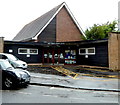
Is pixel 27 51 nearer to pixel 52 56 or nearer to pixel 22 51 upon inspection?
pixel 22 51

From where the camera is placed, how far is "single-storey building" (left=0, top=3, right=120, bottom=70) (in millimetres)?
15594

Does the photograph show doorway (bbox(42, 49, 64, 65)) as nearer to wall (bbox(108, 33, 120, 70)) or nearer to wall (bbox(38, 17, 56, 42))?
wall (bbox(38, 17, 56, 42))

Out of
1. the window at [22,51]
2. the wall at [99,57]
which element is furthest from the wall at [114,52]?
the window at [22,51]

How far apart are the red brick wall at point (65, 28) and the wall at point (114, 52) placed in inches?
449

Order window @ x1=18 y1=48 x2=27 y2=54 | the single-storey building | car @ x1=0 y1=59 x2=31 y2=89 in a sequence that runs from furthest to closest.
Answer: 1. window @ x1=18 y1=48 x2=27 y2=54
2. the single-storey building
3. car @ x1=0 y1=59 x2=31 y2=89

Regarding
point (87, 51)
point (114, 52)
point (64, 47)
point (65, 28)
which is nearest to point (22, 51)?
point (64, 47)

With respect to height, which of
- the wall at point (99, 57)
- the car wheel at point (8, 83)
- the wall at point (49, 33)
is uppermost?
the wall at point (49, 33)

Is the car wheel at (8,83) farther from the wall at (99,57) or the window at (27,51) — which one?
the window at (27,51)

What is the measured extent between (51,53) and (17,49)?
4818mm

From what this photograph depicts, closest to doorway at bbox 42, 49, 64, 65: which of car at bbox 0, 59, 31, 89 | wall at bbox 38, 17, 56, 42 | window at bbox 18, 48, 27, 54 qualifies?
window at bbox 18, 48, 27, 54

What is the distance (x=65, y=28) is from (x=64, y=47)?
643 centimetres

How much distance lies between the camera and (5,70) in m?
8.00

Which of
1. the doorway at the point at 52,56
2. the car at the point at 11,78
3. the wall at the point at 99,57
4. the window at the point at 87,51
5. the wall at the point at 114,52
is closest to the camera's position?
the car at the point at 11,78

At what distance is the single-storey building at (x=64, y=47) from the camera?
51.2 ft
